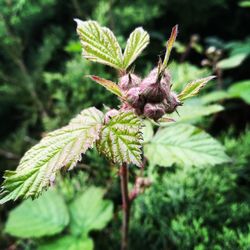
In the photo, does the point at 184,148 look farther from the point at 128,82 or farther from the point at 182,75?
the point at 182,75

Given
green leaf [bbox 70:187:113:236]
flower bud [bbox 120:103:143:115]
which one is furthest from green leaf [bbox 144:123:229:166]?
green leaf [bbox 70:187:113:236]

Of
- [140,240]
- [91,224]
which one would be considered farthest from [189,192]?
[91,224]

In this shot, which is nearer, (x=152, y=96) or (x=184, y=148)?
(x=152, y=96)

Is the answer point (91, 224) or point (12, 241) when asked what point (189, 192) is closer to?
point (91, 224)

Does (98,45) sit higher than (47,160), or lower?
higher

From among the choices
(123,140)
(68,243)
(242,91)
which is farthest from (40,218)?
(242,91)

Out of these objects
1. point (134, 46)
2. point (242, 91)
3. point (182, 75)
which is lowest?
point (134, 46)

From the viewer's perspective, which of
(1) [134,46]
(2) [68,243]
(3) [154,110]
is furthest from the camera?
(2) [68,243]
